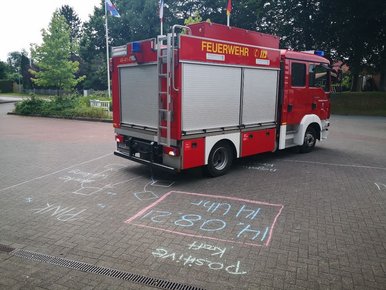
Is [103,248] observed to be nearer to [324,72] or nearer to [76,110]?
[324,72]

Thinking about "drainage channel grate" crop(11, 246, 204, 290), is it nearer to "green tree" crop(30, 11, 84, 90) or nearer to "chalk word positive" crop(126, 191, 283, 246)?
"chalk word positive" crop(126, 191, 283, 246)

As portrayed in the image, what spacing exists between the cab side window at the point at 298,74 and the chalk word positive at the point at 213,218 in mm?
4876

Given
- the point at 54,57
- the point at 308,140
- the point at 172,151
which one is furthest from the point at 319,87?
the point at 54,57

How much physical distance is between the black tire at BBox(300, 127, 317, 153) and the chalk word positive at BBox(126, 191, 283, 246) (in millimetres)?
5228

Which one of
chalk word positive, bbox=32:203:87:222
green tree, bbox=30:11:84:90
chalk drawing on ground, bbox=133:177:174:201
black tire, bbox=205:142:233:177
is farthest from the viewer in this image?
green tree, bbox=30:11:84:90

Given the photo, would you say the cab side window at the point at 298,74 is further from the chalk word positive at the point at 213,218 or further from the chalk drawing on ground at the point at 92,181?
the chalk drawing on ground at the point at 92,181

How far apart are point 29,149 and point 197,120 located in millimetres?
7055

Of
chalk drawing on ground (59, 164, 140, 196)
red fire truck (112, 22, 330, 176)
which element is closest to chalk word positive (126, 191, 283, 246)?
red fire truck (112, 22, 330, 176)

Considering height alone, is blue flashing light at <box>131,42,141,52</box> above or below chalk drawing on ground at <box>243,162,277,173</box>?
above

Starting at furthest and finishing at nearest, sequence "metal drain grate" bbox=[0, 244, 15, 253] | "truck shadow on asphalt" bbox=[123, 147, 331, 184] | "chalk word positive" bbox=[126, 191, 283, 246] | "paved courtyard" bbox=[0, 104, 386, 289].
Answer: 1. "truck shadow on asphalt" bbox=[123, 147, 331, 184]
2. "chalk word positive" bbox=[126, 191, 283, 246]
3. "metal drain grate" bbox=[0, 244, 15, 253]
4. "paved courtyard" bbox=[0, 104, 386, 289]

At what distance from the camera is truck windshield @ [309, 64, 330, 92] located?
10312 millimetres

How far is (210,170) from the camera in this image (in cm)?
786

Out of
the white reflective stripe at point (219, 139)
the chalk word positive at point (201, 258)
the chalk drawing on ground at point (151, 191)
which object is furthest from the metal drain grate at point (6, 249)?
the white reflective stripe at point (219, 139)

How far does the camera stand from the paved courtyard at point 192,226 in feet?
12.8
